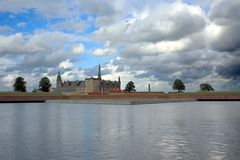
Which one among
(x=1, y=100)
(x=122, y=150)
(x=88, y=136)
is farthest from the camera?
(x=1, y=100)

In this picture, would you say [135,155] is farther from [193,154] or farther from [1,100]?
[1,100]

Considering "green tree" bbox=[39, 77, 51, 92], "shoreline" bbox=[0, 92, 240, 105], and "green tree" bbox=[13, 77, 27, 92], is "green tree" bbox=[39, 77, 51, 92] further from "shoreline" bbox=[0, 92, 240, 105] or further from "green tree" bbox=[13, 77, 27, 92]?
"shoreline" bbox=[0, 92, 240, 105]

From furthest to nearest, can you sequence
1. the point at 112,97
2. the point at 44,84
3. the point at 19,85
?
the point at 44,84, the point at 19,85, the point at 112,97

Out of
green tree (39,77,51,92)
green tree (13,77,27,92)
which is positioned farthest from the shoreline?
green tree (39,77,51,92)

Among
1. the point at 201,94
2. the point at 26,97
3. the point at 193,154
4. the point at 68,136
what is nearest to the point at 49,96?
the point at 26,97

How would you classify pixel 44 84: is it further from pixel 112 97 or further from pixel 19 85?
pixel 112 97

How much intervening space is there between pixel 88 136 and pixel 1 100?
12210 centimetres

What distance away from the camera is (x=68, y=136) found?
84.5ft

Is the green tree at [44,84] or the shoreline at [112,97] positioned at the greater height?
the green tree at [44,84]

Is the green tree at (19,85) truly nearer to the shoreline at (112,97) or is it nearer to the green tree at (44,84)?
the green tree at (44,84)

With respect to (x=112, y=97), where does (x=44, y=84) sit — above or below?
above

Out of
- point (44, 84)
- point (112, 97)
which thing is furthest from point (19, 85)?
point (112, 97)

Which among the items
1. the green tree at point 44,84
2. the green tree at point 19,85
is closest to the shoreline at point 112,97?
the green tree at point 19,85

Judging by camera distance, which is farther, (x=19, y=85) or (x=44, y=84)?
(x=44, y=84)
